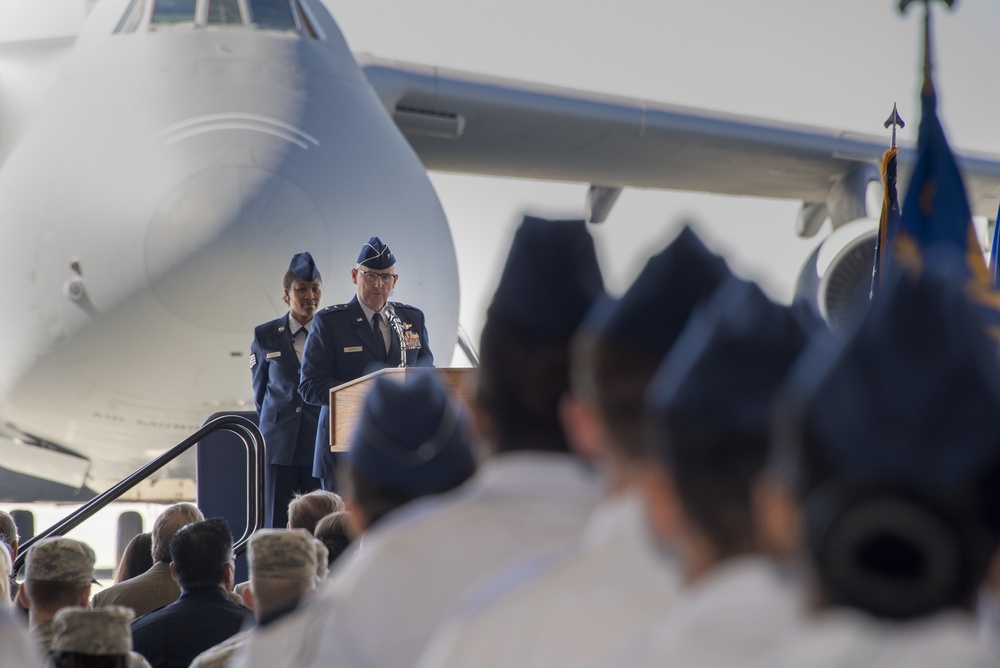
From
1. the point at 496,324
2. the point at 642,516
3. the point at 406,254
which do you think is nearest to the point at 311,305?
the point at 406,254

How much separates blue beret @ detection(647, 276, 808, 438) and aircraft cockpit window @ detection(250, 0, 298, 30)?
644 cm

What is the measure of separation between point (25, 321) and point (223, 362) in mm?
1057

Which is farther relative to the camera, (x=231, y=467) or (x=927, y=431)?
(x=231, y=467)

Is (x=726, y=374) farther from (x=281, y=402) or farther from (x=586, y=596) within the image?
(x=281, y=402)

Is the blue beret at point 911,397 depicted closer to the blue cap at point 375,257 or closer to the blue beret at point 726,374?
the blue beret at point 726,374

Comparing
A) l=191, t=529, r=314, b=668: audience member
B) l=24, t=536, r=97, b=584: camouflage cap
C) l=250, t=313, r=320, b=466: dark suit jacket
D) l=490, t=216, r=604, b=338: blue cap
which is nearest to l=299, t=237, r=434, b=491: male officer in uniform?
l=250, t=313, r=320, b=466: dark suit jacket

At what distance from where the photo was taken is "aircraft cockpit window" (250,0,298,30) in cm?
711

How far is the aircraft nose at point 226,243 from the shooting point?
236 inches

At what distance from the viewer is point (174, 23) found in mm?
6949

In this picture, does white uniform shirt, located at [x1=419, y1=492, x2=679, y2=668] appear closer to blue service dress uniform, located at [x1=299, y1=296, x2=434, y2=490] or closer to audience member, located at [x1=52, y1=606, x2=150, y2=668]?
audience member, located at [x1=52, y1=606, x2=150, y2=668]

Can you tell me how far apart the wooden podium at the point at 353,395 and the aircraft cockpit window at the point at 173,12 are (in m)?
3.55

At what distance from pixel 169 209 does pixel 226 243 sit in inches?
11.9

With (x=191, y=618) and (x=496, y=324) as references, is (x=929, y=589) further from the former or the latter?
(x=191, y=618)

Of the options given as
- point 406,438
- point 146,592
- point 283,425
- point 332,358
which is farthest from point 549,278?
point 283,425
